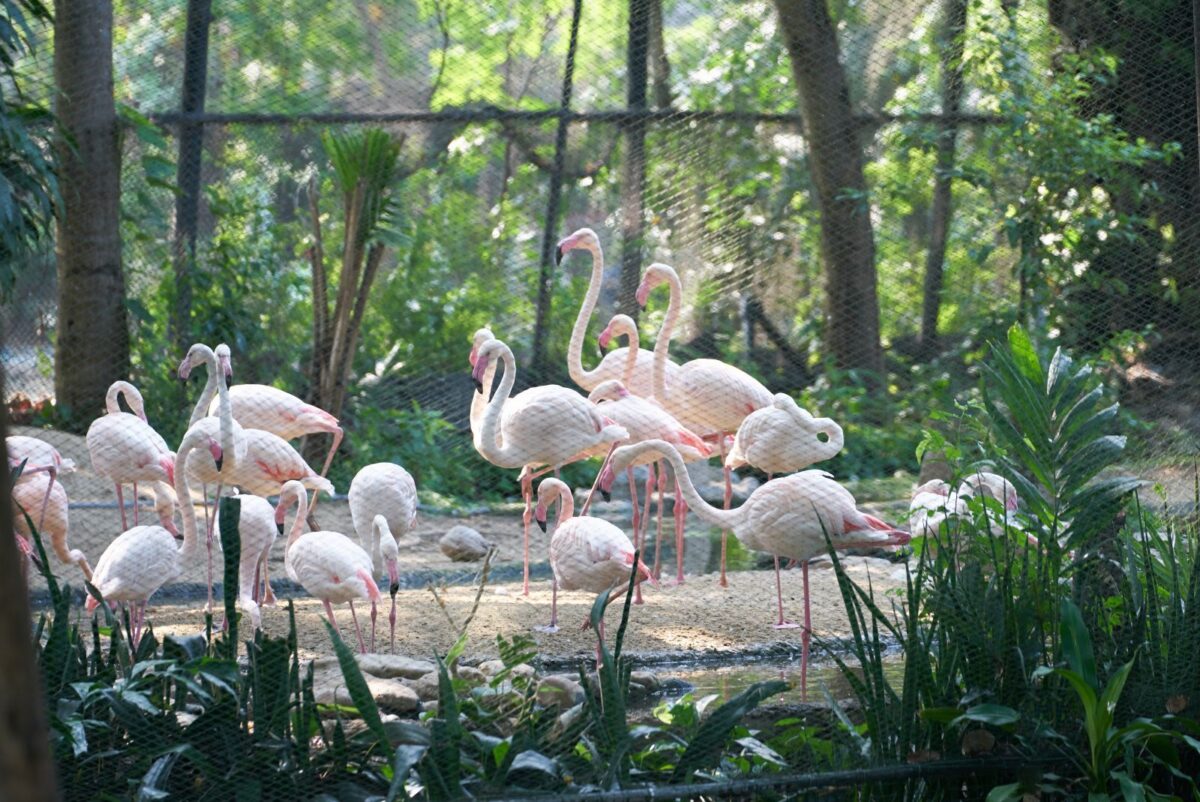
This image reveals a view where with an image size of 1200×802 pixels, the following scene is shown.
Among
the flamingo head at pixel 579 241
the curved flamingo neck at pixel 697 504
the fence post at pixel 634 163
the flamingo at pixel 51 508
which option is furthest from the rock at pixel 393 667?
the flamingo head at pixel 579 241

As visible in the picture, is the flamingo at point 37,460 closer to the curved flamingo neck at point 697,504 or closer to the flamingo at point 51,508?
the flamingo at point 51,508

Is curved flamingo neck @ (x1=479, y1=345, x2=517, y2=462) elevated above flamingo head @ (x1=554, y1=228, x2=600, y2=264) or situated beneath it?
situated beneath

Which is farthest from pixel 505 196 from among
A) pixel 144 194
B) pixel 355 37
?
pixel 144 194

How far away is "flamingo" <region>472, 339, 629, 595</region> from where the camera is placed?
4684 millimetres

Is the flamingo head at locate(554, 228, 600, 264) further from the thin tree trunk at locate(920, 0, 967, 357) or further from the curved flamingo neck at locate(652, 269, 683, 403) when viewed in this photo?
the thin tree trunk at locate(920, 0, 967, 357)

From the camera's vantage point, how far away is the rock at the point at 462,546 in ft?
17.9

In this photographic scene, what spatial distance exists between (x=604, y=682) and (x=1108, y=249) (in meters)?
2.42

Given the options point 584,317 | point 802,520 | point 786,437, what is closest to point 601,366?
point 584,317

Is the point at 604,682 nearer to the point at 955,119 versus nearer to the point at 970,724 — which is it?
the point at 970,724

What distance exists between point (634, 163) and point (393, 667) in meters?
2.11

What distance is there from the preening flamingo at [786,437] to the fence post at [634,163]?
2.31 feet

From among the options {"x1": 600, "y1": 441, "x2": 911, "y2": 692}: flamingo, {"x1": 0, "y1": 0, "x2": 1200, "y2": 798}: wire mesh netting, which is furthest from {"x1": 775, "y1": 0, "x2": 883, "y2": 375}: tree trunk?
{"x1": 600, "y1": 441, "x2": 911, "y2": 692}: flamingo

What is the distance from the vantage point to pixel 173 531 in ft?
15.2

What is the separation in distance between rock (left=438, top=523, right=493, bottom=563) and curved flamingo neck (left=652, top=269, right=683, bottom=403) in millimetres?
960
